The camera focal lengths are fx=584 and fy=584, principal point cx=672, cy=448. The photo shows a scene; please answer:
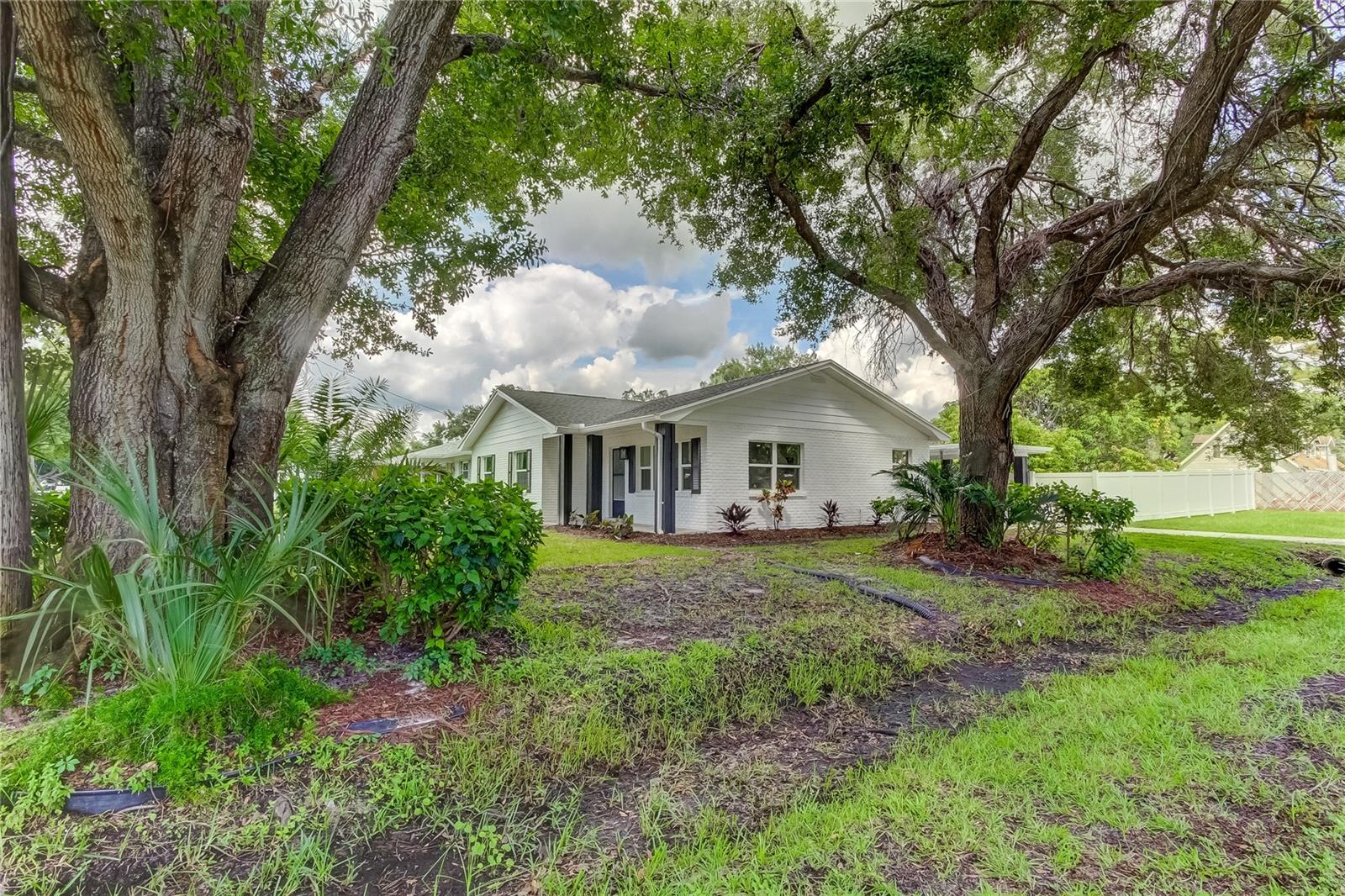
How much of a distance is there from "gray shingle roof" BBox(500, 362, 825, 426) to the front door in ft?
3.24

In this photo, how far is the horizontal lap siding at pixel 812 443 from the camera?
13.1 meters

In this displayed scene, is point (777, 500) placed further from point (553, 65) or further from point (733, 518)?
point (553, 65)

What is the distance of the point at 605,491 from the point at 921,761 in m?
12.9

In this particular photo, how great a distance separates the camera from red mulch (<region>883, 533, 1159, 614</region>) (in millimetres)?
6668

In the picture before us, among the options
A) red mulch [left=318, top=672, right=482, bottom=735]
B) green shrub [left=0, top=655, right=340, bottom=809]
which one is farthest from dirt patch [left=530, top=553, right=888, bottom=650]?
green shrub [left=0, top=655, right=340, bottom=809]

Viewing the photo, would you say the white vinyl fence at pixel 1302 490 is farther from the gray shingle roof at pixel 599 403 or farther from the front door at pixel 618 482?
the front door at pixel 618 482

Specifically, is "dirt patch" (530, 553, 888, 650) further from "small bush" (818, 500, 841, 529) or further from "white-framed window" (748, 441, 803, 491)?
"small bush" (818, 500, 841, 529)

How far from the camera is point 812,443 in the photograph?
14398mm

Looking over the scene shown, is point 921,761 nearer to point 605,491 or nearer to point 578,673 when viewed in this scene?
point 578,673

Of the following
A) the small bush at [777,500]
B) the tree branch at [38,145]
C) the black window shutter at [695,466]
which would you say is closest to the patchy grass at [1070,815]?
the tree branch at [38,145]

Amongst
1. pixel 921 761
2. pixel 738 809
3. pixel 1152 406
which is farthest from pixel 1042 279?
pixel 738 809

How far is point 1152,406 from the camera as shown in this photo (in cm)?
1231

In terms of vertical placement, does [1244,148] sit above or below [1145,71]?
below

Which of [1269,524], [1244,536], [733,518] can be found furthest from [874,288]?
[1269,524]
